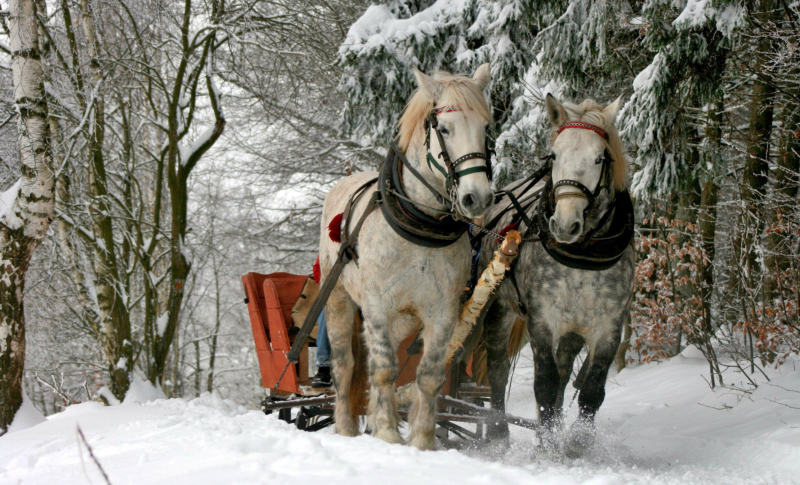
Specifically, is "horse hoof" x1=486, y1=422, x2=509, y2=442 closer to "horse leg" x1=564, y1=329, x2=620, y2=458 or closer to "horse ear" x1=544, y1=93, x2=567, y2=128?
"horse leg" x1=564, y1=329, x2=620, y2=458

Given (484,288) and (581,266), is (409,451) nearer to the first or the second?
(484,288)

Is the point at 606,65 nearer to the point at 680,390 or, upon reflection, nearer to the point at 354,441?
the point at 680,390

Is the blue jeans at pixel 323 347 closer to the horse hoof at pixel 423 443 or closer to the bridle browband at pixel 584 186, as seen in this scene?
the horse hoof at pixel 423 443

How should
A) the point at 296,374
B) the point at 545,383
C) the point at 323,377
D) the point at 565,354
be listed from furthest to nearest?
the point at 323,377 < the point at 296,374 < the point at 565,354 < the point at 545,383

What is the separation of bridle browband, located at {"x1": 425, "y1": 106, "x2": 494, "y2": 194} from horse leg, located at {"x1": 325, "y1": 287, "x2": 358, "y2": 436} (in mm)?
1341

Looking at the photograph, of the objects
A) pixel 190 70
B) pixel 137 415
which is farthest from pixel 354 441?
pixel 190 70

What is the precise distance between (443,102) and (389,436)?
1.85 meters

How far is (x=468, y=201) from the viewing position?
10.2 feet

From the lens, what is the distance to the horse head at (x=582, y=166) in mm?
3369

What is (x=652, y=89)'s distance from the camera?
20.7 feet

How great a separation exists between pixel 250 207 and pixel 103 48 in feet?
22.3

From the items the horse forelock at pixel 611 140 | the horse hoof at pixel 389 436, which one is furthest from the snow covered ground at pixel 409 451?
the horse forelock at pixel 611 140

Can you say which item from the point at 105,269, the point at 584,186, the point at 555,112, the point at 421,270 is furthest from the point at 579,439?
the point at 105,269

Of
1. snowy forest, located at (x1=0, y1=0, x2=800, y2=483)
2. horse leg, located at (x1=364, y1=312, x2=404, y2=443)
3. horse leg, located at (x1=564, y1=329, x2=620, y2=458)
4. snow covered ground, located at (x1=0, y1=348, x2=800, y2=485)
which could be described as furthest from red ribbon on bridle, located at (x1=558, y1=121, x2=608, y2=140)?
snow covered ground, located at (x1=0, y1=348, x2=800, y2=485)
